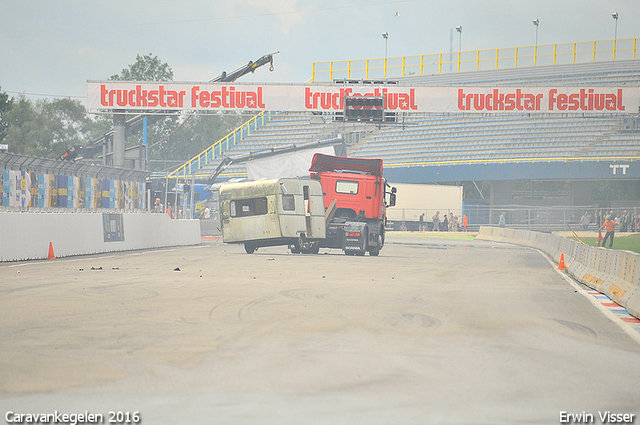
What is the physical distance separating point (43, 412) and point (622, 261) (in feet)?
37.7

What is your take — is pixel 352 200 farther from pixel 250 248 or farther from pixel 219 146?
pixel 219 146

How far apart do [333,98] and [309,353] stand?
110 feet

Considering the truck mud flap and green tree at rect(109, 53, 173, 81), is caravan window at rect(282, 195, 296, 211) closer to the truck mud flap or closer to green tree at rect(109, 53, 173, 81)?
the truck mud flap

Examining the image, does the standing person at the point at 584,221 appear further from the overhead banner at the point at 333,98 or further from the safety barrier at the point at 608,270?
the safety barrier at the point at 608,270

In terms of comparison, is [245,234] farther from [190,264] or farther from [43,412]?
[43,412]

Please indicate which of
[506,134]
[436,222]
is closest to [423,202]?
[436,222]

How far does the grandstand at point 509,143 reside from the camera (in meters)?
57.3

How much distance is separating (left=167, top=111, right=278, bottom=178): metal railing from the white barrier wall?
116 feet

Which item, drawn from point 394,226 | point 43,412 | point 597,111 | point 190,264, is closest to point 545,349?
point 43,412

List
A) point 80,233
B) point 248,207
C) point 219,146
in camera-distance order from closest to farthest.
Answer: point 80,233 → point 248,207 → point 219,146

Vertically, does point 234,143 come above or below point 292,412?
above

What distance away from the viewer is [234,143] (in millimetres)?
72438

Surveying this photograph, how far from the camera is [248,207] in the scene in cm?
2628

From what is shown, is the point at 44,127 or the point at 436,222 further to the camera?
the point at 44,127
